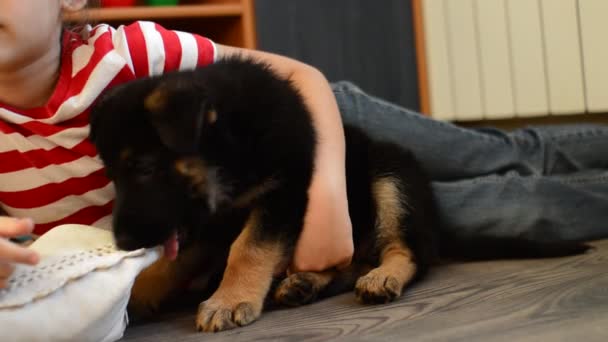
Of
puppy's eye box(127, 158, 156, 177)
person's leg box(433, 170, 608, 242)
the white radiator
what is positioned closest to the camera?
puppy's eye box(127, 158, 156, 177)

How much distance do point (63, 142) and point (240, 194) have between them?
483 mm

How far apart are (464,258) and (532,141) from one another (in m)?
0.65

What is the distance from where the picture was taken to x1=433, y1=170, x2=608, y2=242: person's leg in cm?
226

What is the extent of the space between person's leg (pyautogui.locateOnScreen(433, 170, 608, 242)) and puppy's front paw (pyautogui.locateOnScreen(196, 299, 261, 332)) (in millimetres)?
962

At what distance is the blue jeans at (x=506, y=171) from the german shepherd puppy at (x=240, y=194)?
31cm

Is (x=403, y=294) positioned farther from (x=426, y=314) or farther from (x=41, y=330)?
(x=41, y=330)

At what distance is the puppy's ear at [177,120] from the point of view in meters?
1.31

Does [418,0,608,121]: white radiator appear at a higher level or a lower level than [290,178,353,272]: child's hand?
higher

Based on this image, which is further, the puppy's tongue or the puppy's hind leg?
the puppy's hind leg

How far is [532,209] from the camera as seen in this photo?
2260 mm

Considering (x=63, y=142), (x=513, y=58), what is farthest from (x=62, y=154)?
(x=513, y=58)

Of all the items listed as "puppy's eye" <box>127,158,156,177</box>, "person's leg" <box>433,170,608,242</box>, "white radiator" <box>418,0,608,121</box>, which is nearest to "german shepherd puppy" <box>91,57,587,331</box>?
"puppy's eye" <box>127,158,156,177</box>

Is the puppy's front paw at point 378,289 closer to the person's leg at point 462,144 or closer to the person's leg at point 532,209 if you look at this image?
the person's leg at point 532,209

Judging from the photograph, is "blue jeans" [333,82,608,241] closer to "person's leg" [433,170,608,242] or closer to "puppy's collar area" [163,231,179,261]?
"person's leg" [433,170,608,242]
